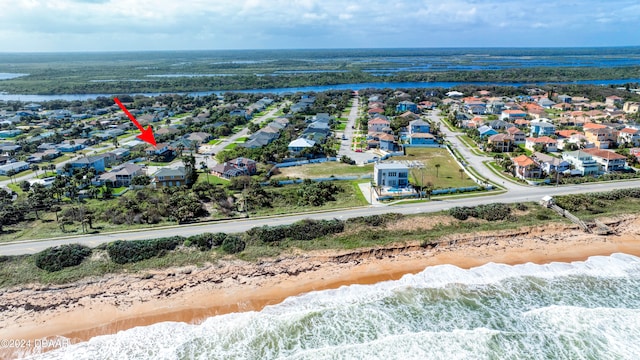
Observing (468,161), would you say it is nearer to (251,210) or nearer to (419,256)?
(419,256)

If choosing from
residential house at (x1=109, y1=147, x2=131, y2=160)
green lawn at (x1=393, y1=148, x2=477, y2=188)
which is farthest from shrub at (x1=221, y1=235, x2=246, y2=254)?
residential house at (x1=109, y1=147, x2=131, y2=160)

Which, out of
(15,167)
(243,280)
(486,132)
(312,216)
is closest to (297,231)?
(312,216)

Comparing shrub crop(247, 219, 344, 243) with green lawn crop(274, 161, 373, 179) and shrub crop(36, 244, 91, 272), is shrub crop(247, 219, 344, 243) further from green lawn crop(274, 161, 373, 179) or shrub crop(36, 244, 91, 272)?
green lawn crop(274, 161, 373, 179)

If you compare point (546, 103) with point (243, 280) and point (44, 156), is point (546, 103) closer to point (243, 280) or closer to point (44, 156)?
point (243, 280)

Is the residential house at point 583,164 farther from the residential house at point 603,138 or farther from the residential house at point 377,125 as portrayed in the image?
the residential house at point 377,125

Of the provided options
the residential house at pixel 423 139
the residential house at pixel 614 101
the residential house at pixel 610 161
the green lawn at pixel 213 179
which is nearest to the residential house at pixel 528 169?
the residential house at pixel 610 161

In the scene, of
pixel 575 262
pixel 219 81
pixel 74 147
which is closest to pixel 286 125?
pixel 74 147
